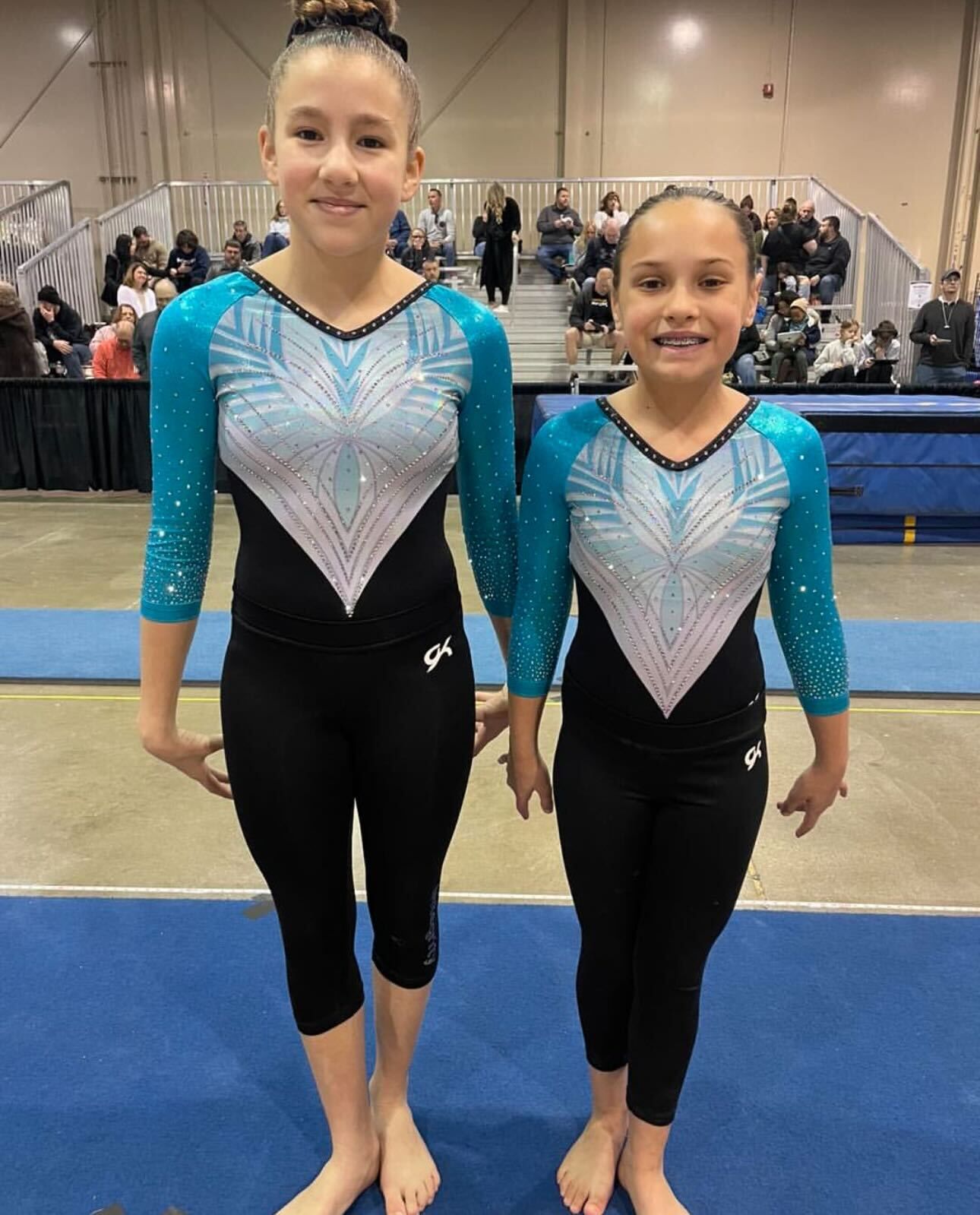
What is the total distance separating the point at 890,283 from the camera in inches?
428

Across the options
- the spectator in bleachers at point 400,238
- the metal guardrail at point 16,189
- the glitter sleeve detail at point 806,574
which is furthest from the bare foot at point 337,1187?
the metal guardrail at point 16,189

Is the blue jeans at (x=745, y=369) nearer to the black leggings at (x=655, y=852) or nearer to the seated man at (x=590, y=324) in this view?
the seated man at (x=590, y=324)

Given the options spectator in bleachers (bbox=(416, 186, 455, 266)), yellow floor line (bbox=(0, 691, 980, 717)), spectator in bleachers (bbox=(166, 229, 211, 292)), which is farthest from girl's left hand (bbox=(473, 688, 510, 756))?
spectator in bleachers (bbox=(416, 186, 455, 266))

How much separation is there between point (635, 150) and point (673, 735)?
1308cm

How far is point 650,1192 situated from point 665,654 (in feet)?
2.91

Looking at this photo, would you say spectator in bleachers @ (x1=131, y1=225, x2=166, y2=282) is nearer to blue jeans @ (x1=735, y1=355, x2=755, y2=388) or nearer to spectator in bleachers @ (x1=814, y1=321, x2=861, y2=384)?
blue jeans @ (x1=735, y1=355, x2=755, y2=388)

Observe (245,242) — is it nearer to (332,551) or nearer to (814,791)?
(332,551)

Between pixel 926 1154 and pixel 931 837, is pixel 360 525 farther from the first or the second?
pixel 931 837

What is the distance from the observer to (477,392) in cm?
128

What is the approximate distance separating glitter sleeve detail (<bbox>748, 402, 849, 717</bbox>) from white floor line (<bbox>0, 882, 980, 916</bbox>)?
3.72ft

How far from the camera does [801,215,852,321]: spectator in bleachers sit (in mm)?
10391

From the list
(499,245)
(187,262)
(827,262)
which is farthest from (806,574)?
(827,262)

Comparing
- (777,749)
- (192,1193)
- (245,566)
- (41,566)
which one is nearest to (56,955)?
(192,1193)

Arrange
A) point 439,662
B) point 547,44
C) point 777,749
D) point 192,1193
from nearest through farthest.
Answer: point 439,662, point 192,1193, point 777,749, point 547,44
